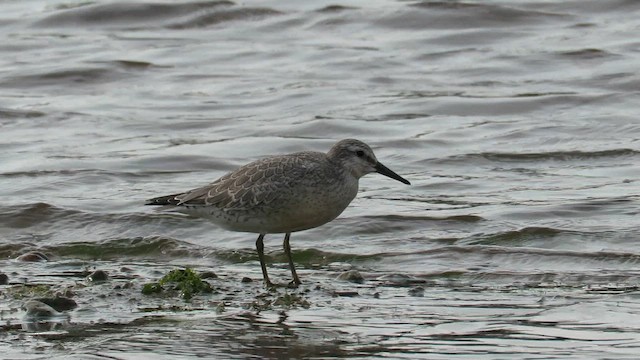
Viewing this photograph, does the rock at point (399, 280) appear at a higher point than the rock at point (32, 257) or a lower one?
higher

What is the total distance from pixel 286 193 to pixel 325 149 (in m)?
5.36

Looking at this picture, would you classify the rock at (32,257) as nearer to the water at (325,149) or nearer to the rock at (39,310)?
the water at (325,149)

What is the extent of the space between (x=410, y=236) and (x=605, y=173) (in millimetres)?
2753

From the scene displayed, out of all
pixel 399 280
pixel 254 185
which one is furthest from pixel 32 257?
pixel 399 280

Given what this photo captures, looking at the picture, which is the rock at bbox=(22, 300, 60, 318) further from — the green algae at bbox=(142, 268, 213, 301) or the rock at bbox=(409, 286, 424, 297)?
the rock at bbox=(409, 286, 424, 297)

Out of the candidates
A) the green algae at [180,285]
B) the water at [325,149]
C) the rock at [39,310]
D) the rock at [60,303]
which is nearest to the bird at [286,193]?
the water at [325,149]

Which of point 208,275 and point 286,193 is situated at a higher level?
point 286,193

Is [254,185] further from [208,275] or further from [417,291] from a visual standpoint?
[417,291]

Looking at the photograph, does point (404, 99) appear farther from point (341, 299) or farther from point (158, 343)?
point (158, 343)

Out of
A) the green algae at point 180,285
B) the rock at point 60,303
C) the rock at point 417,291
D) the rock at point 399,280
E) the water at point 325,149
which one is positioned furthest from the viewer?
the rock at point 399,280

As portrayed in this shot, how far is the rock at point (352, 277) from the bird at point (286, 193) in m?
0.31

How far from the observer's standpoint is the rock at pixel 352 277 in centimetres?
918

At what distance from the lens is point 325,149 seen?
14.4m

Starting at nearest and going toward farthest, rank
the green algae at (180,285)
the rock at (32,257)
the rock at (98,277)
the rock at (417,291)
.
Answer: the green algae at (180,285), the rock at (417,291), the rock at (98,277), the rock at (32,257)
